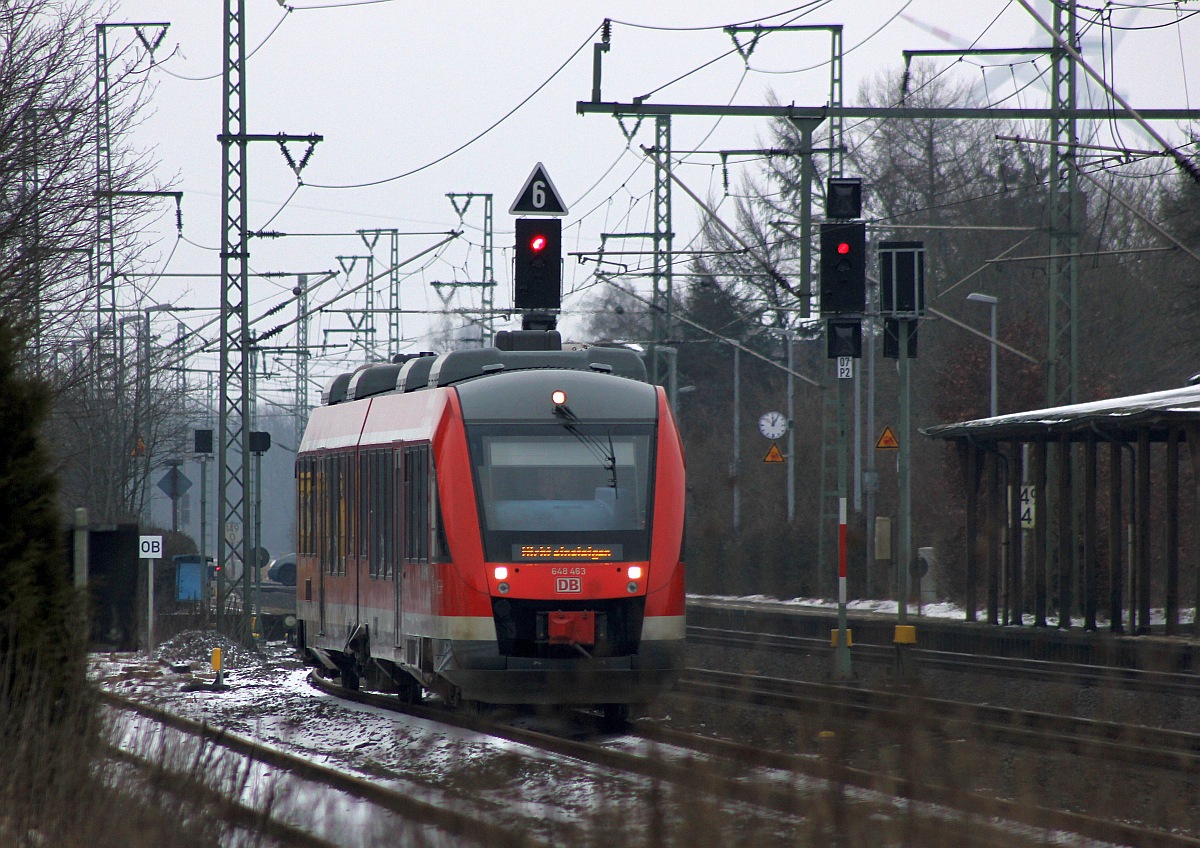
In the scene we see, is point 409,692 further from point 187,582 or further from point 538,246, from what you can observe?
point 187,582

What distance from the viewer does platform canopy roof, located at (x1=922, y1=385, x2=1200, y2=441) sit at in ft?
74.3

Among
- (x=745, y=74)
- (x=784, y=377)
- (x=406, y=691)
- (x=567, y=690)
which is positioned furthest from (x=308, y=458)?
(x=784, y=377)

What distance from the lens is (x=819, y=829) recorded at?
595 cm

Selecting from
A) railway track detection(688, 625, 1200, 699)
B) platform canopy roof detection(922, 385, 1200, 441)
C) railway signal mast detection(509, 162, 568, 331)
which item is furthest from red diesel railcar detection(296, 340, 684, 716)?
platform canopy roof detection(922, 385, 1200, 441)

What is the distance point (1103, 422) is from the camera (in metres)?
23.6

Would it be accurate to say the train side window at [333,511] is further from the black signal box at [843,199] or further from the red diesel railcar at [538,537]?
the black signal box at [843,199]

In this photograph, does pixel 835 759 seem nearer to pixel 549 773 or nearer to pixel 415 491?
pixel 549 773

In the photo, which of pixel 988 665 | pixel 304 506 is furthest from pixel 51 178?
pixel 988 665

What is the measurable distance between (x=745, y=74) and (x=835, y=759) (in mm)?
21369

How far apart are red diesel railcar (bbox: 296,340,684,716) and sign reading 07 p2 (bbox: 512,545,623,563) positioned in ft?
0.04

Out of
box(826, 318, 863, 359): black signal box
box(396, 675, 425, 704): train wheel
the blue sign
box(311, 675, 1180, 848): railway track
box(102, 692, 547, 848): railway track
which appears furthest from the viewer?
the blue sign

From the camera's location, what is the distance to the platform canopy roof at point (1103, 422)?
74.3 ft

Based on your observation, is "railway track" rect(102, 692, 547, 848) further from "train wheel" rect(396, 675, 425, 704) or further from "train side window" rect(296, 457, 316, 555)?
"train side window" rect(296, 457, 316, 555)

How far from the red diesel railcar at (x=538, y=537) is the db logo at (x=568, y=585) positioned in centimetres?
1
